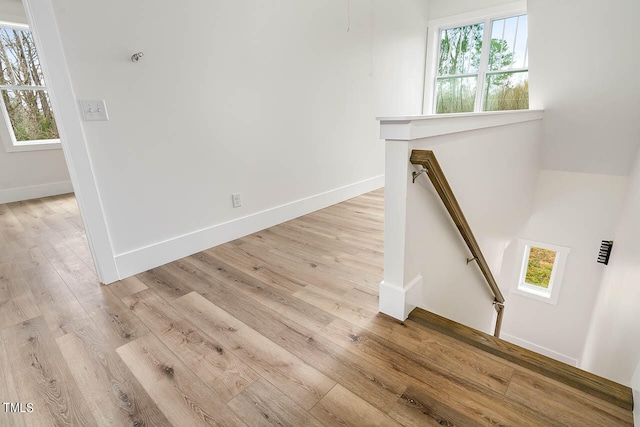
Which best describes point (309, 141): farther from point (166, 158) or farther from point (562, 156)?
point (562, 156)

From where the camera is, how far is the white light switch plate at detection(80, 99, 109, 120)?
1.86 meters

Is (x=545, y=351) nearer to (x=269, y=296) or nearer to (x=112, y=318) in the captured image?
(x=269, y=296)

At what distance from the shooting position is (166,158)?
2.26 meters

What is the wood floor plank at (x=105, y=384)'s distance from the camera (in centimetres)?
115

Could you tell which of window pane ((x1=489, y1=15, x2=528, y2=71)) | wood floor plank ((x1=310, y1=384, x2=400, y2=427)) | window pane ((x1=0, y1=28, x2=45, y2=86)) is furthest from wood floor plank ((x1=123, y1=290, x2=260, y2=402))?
window pane ((x1=489, y1=15, x2=528, y2=71))

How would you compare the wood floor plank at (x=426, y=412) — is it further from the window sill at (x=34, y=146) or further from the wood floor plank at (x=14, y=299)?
the window sill at (x=34, y=146)

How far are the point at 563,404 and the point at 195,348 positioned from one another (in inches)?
61.3

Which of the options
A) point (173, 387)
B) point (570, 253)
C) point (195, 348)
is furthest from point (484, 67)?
point (173, 387)

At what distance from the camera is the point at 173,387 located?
128 cm

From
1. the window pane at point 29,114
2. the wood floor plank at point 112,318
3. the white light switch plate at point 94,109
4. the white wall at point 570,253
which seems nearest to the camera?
the wood floor plank at point 112,318

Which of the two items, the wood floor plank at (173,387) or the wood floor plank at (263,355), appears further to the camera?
the wood floor plank at (263,355)

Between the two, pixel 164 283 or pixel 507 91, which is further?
pixel 507 91

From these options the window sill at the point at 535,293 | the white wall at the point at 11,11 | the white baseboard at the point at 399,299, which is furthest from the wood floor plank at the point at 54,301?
the window sill at the point at 535,293

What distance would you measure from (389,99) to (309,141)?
5.93 ft
